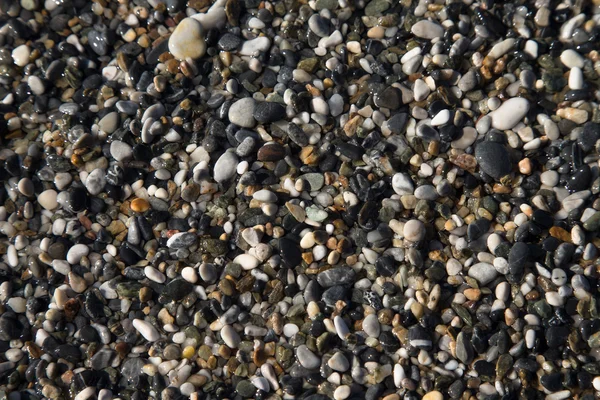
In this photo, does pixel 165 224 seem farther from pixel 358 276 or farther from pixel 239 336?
pixel 358 276

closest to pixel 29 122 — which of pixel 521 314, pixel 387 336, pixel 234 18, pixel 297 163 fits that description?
pixel 234 18

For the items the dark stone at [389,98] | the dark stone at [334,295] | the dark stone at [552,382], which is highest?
the dark stone at [389,98]

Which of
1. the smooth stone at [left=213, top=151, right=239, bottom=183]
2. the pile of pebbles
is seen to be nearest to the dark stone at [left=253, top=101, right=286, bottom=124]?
the pile of pebbles

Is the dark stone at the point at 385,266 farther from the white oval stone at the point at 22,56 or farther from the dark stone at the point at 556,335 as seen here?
the white oval stone at the point at 22,56

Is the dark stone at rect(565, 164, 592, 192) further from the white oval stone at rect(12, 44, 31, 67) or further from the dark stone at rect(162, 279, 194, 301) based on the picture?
the white oval stone at rect(12, 44, 31, 67)

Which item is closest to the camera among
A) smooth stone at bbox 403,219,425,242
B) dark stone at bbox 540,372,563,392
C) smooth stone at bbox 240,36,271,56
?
dark stone at bbox 540,372,563,392

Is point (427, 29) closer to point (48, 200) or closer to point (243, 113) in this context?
point (243, 113)

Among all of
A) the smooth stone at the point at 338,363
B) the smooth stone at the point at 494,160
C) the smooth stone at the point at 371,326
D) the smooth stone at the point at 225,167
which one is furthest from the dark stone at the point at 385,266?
the smooth stone at the point at 225,167

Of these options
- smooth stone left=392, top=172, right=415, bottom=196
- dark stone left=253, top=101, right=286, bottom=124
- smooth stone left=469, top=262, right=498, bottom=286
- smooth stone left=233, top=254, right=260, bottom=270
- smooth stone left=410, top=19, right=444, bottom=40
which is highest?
smooth stone left=410, top=19, right=444, bottom=40
